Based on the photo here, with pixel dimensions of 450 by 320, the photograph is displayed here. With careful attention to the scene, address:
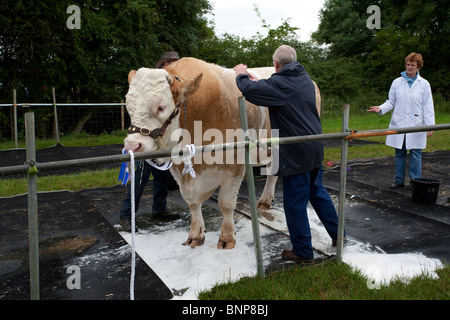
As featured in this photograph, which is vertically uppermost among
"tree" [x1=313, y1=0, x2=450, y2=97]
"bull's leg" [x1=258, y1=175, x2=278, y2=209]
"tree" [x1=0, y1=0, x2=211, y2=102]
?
"tree" [x1=313, y1=0, x2=450, y2=97]

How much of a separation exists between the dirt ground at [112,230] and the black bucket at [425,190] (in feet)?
0.25

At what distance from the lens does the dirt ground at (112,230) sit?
314 centimetres

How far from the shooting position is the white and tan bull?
306 centimetres

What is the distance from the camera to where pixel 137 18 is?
13852mm

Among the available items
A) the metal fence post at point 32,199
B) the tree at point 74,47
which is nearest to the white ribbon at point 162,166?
the metal fence post at point 32,199

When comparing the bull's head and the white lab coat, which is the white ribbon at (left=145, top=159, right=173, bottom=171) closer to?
the bull's head

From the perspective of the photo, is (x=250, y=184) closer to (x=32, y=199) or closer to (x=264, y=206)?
(x=32, y=199)

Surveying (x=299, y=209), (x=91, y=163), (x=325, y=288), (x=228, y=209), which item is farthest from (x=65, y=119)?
(x=325, y=288)

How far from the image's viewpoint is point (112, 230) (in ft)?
14.0

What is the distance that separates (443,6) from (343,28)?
5.89 m

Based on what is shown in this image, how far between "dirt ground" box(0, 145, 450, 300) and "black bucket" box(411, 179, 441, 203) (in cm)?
8

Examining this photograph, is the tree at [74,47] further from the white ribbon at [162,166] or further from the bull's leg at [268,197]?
the white ribbon at [162,166]

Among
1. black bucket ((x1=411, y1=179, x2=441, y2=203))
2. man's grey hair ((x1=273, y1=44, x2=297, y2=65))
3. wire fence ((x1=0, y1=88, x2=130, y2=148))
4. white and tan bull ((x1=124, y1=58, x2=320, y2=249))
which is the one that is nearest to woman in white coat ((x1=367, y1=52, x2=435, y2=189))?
black bucket ((x1=411, y1=179, x2=441, y2=203))
